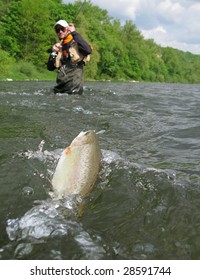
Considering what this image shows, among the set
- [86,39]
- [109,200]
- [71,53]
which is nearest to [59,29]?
[71,53]

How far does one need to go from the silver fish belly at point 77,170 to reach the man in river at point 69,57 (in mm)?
7201

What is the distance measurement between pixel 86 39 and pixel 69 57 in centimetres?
4735

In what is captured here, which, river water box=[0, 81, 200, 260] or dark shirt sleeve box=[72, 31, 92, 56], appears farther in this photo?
dark shirt sleeve box=[72, 31, 92, 56]

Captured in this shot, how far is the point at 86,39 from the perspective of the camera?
55750mm

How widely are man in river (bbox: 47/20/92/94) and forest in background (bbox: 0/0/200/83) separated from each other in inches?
137

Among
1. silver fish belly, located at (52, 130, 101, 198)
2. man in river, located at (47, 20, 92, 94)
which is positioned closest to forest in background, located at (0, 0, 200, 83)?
man in river, located at (47, 20, 92, 94)

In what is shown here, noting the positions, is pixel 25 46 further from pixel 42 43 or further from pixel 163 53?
pixel 163 53

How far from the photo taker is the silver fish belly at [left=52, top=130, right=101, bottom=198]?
3.19 m

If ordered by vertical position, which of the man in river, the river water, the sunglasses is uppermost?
the sunglasses

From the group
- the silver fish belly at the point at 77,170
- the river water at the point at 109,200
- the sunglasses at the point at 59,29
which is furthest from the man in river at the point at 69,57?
the silver fish belly at the point at 77,170

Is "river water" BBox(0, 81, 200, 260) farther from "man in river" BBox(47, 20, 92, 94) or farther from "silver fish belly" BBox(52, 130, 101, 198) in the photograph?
"man in river" BBox(47, 20, 92, 94)

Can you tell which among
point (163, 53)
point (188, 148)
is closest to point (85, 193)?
point (188, 148)

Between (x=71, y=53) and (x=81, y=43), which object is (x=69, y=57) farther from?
(x=81, y=43)

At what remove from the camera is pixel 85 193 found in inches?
129
